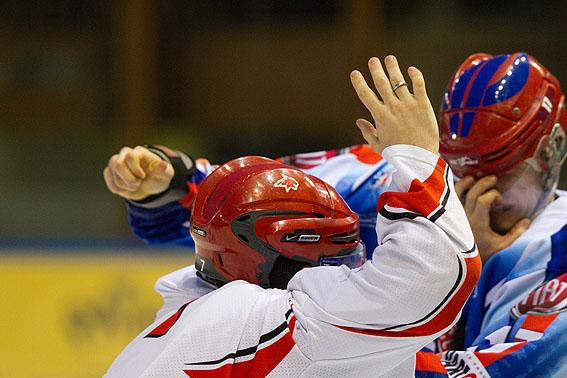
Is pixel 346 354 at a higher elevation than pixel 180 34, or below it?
higher

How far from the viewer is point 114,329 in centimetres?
533

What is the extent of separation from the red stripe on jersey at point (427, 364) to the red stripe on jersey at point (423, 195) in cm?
47

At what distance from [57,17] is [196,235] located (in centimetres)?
752

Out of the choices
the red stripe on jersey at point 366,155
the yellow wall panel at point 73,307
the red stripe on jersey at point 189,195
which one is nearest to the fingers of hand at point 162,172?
the red stripe on jersey at point 189,195

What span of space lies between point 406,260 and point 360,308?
4.9 inches

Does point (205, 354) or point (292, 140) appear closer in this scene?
point (205, 354)

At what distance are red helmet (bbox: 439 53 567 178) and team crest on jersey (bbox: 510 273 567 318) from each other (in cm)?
44

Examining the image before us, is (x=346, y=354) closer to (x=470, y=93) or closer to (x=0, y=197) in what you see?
(x=470, y=93)

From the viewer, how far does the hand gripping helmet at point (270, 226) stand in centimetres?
207

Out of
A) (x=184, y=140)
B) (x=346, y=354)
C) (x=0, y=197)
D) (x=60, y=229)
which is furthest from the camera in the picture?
(x=184, y=140)

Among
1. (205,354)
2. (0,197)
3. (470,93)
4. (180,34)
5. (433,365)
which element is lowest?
(0,197)

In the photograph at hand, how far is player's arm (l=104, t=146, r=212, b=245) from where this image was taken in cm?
304

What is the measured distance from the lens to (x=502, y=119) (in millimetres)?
2930

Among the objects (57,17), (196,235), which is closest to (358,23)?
(57,17)
